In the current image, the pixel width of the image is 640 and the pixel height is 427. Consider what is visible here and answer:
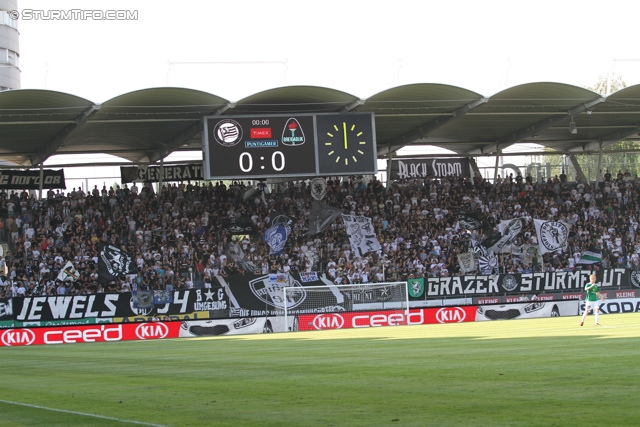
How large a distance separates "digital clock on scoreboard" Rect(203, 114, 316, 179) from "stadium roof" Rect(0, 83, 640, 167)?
1.24m

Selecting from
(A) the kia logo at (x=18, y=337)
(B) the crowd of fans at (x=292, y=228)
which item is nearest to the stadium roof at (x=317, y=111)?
(B) the crowd of fans at (x=292, y=228)

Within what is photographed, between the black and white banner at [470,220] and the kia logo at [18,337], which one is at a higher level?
the black and white banner at [470,220]

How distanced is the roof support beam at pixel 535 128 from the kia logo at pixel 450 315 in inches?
504

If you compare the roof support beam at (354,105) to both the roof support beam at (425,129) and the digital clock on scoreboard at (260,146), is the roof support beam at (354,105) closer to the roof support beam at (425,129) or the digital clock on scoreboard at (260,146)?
the digital clock on scoreboard at (260,146)

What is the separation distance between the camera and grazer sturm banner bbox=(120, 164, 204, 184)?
4472 cm

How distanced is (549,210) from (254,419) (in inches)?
A: 1464

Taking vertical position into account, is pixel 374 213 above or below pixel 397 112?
below

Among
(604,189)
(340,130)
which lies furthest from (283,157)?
(604,189)

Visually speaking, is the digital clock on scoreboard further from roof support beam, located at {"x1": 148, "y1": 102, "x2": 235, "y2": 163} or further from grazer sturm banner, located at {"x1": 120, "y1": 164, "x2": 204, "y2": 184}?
grazer sturm banner, located at {"x1": 120, "y1": 164, "x2": 204, "y2": 184}

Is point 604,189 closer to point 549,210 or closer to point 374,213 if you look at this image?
point 549,210

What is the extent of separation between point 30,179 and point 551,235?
2592 cm

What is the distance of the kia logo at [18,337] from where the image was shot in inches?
1205

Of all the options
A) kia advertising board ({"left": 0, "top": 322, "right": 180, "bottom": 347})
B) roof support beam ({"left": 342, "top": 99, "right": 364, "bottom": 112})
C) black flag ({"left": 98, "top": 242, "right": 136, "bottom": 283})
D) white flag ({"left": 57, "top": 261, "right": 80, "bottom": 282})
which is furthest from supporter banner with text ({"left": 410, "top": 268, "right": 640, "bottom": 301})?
white flag ({"left": 57, "top": 261, "right": 80, "bottom": 282})

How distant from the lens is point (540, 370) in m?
11.1
